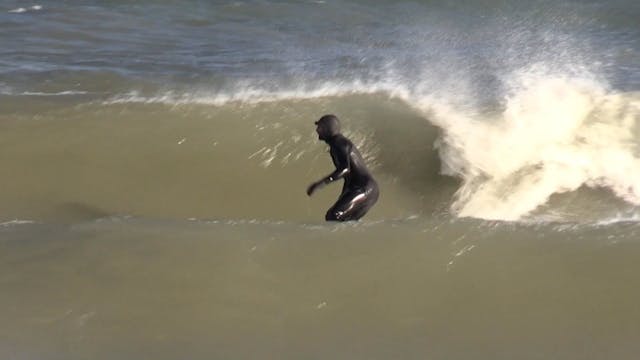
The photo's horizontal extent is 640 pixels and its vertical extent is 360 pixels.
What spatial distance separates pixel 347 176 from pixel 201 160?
267 centimetres

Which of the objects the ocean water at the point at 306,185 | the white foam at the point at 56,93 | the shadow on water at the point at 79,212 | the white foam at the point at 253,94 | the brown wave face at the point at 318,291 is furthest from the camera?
the white foam at the point at 56,93

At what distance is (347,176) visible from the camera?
6.86m

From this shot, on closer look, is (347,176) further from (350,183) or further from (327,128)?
(327,128)

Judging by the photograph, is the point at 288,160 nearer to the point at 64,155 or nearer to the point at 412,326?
the point at 64,155

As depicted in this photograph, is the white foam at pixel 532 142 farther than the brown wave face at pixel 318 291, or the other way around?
the white foam at pixel 532 142

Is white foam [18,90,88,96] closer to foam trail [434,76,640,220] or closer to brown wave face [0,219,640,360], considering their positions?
foam trail [434,76,640,220]

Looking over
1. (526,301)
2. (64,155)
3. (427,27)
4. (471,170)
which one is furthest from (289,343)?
(427,27)

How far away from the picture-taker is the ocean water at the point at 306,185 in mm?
5117

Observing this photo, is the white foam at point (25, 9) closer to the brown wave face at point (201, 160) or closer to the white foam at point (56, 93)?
the white foam at point (56, 93)

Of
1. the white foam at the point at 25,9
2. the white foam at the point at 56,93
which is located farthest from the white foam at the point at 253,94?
the white foam at the point at 25,9

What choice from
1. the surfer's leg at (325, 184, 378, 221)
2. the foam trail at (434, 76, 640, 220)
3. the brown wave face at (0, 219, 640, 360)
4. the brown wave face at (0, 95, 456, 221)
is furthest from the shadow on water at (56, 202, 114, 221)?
the foam trail at (434, 76, 640, 220)

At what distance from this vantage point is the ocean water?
512 cm

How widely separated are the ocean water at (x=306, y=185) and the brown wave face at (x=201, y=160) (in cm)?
3

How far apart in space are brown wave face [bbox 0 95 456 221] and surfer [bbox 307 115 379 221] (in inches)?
59.5
